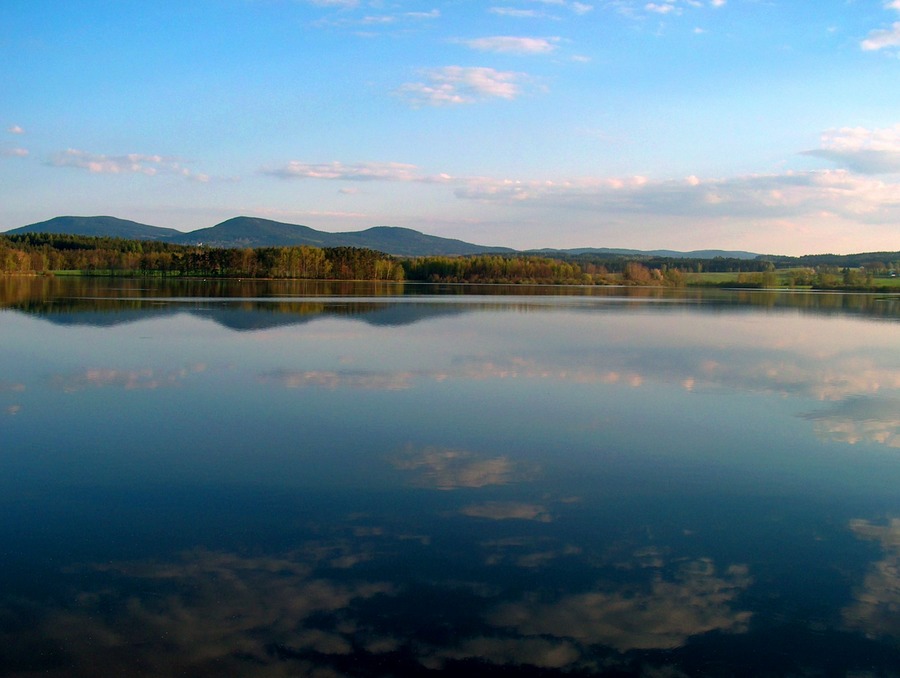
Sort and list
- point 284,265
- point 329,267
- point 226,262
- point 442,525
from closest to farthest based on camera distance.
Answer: point 442,525
point 226,262
point 284,265
point 329,267

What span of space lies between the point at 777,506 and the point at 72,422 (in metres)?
8.31

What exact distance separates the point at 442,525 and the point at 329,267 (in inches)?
3829

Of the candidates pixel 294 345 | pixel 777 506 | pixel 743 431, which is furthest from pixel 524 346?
pixel 777 506

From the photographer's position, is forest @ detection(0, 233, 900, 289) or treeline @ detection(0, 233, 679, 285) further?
treeline @ detection(0, 233, 679, 285)

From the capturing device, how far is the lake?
4.18 metres

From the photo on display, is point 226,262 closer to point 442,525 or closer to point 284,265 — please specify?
point 284,265

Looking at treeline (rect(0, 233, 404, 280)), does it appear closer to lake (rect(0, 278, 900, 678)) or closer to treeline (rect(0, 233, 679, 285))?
treeline (rect(0, 233, 679, 285))

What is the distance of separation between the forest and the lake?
8362 cm

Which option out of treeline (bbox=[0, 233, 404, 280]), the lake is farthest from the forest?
the lake

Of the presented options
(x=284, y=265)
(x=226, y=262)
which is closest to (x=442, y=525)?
(x=284, y=265)

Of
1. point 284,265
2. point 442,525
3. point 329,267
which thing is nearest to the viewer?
point 442,525

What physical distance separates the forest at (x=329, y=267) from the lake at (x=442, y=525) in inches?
3292

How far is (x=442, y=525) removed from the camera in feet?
19.5

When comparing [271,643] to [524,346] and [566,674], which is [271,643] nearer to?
[566,674]
